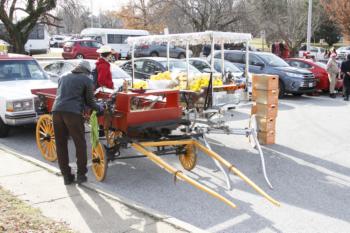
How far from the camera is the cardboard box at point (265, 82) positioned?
944 cm

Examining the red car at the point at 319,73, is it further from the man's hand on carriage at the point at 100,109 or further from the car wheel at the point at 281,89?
the man's hand on carriage at the point at 100,109

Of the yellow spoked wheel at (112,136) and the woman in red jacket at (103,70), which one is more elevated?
the woman in red jacket at (103,70)

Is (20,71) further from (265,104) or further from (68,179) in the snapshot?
(265,104)

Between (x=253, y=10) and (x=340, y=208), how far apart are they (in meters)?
28.5

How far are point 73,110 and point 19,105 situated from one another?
3.50 metres

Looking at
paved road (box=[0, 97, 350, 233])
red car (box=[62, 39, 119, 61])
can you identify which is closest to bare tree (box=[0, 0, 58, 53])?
red car (box=[62, 39, 119, 61])

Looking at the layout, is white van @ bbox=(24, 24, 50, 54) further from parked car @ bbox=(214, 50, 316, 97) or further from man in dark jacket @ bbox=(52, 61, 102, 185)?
man in dark jacket @ bbox=(52, 61, 102, 185)

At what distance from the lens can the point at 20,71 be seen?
11172 millimetres

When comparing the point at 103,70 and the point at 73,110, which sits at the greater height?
the point at 103,70

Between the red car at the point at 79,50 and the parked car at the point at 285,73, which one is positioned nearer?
the parked car at the point at 285,73

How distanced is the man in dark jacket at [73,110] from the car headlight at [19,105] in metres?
3.14

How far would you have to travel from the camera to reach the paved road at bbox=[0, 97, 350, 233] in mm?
5469

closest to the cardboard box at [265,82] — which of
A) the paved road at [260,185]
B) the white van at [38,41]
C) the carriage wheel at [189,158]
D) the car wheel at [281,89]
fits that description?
the paved road at [260,185]

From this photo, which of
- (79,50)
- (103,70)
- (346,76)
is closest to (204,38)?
(103,70)
